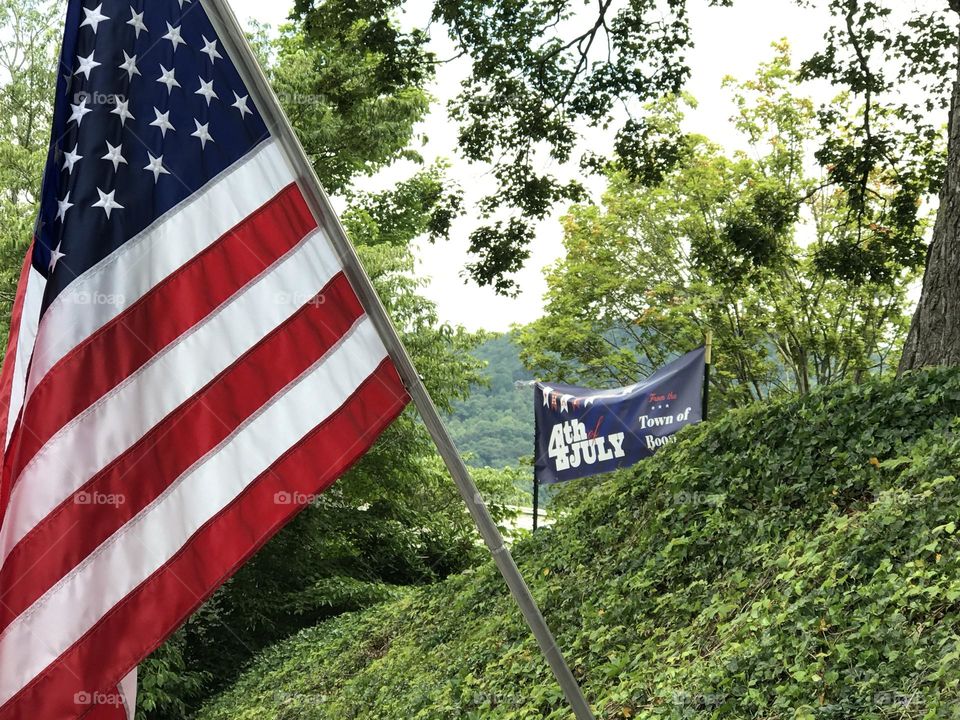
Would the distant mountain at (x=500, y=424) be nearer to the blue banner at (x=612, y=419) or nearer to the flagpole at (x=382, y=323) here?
the blue banner at (x=612, y=419)

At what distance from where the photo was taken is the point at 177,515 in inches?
134

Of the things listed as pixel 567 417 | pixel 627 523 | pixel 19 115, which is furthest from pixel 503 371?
pixel 627 523

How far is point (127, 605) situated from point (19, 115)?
20.2 meters

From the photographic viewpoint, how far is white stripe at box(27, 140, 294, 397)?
10.9 ft

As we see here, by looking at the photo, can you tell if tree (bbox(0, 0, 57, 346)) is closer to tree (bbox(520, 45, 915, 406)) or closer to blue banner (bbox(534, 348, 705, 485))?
blue banner (bbox(534, 348, 705, 485))

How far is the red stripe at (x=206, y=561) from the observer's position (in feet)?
10.6

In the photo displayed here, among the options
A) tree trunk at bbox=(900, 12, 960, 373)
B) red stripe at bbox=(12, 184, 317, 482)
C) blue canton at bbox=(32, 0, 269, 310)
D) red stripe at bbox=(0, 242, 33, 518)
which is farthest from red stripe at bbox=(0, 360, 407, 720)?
tree trunk at bbox=(900, 12, 960, 373)

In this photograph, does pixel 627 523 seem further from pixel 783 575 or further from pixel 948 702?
pixel 948 702

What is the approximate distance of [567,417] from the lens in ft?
47.8

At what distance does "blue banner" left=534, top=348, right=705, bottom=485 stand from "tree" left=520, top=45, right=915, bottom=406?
11362 millimetres

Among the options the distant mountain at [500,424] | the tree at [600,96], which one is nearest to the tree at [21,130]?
the tree at [600,96]

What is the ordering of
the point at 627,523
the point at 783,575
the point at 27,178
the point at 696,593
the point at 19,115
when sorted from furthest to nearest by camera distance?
the point at 19,115, the point at 27,178, the point at 627,523, the point at 696,593, the point at 783,575

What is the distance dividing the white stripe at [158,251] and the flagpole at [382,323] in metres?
0.24

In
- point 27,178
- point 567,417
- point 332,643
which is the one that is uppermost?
point 27,178
